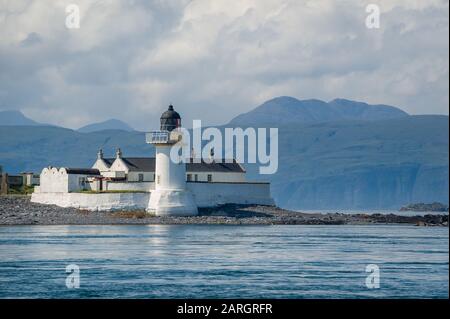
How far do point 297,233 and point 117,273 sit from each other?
27.9 meters

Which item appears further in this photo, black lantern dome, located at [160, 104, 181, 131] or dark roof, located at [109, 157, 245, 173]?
dark roof, located at [109, 157, 245, 173]

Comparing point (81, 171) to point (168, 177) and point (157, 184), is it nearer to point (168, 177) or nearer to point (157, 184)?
point (157, 184)

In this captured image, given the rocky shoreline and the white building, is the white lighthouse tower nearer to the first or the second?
the white building

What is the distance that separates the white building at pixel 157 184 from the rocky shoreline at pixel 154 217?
86 cm

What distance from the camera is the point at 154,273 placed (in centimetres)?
4547

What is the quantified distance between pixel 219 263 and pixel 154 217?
32.4 meters

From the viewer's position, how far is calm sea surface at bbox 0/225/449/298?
131 ft

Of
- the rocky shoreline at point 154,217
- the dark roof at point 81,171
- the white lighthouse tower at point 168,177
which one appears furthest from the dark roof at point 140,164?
the rocky shoreline at point 154,217

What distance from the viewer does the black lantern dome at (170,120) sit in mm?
81688

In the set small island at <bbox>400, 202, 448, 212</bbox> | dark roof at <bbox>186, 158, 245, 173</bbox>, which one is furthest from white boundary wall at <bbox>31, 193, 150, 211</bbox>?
small island at <bbox>400, 202, 448, 212</bbox>

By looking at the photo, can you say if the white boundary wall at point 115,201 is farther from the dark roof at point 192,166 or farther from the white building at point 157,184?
the dark roof at point 192,166

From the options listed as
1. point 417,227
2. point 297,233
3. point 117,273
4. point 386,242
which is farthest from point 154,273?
point 417,227

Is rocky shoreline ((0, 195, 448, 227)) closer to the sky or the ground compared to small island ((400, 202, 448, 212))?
closer to the ground
